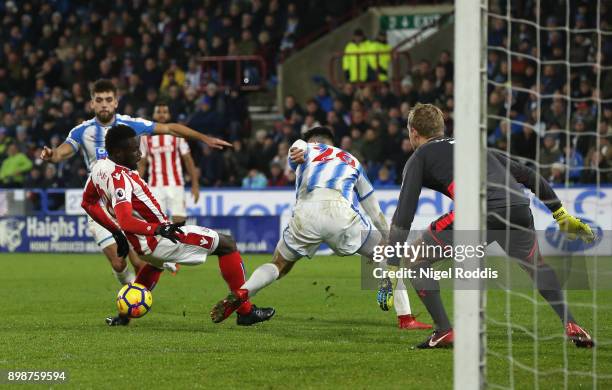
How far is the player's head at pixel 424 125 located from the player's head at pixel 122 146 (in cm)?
245

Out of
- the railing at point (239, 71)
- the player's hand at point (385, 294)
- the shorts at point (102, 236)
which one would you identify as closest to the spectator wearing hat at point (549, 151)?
the shorts at point (102, 236)

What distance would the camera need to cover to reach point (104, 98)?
10805 mm

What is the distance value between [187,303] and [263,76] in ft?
44.9

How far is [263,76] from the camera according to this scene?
80.8ft

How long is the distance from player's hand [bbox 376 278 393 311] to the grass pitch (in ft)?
0.73

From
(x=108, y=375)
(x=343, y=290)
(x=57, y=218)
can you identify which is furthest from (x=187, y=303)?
(x=57, y=218)

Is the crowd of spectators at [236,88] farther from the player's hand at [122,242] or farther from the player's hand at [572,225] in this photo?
the player's hand at [122,242]

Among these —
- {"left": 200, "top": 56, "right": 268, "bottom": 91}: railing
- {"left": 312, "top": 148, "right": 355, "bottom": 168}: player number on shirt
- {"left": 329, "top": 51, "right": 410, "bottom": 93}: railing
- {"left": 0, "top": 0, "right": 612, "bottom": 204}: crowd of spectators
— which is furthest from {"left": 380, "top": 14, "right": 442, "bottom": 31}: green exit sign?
{"left": 312, "top": 148, "right": 355, "bottom": 168}: player number on shirt

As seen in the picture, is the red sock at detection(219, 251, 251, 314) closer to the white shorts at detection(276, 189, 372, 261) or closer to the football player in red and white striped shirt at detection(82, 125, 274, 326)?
the football player in red and white striped shirt at detection(82, 125, 274, 326)

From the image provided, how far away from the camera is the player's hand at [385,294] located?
353 inches

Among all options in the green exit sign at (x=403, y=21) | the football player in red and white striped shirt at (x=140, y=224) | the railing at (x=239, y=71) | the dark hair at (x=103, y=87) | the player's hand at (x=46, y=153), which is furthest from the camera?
the green exit sign at (x=403, y=21)

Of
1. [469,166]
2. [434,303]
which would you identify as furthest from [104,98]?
[469,166]

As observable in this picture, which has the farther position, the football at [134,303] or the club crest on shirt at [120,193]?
the football at [134,303]

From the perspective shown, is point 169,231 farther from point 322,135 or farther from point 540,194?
point 540,194
